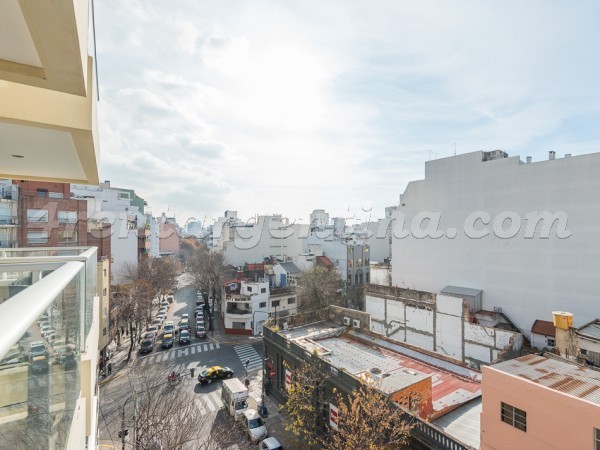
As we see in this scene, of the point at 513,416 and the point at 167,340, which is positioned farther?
the point at 167,340

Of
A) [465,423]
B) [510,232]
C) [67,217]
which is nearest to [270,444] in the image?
[465,423]

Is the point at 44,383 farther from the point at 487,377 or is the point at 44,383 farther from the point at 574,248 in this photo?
the point at 574,248

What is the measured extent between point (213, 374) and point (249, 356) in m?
4.91

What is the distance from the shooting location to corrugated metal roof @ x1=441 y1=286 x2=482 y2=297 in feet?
92.1

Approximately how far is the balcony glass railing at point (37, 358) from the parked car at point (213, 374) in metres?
20.4

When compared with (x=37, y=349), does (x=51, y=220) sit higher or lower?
higher

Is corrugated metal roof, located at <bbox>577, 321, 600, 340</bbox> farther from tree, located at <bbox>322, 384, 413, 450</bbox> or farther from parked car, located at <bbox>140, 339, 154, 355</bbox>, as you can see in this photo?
parked car, located at <bbox>140, 339, 154, 355</bbox>

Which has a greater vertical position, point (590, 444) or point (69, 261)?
point (69, 261)

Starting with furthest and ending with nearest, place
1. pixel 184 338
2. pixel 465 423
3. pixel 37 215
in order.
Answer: pixel 184 338, pixel 37 215, pixel 465 423

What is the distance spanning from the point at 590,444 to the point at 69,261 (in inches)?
444

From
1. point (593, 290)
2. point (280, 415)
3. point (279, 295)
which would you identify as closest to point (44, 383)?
point (280, 415)

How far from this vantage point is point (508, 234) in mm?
26859

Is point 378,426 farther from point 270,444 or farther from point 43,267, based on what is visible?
point 43,267

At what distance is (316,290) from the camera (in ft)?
114
